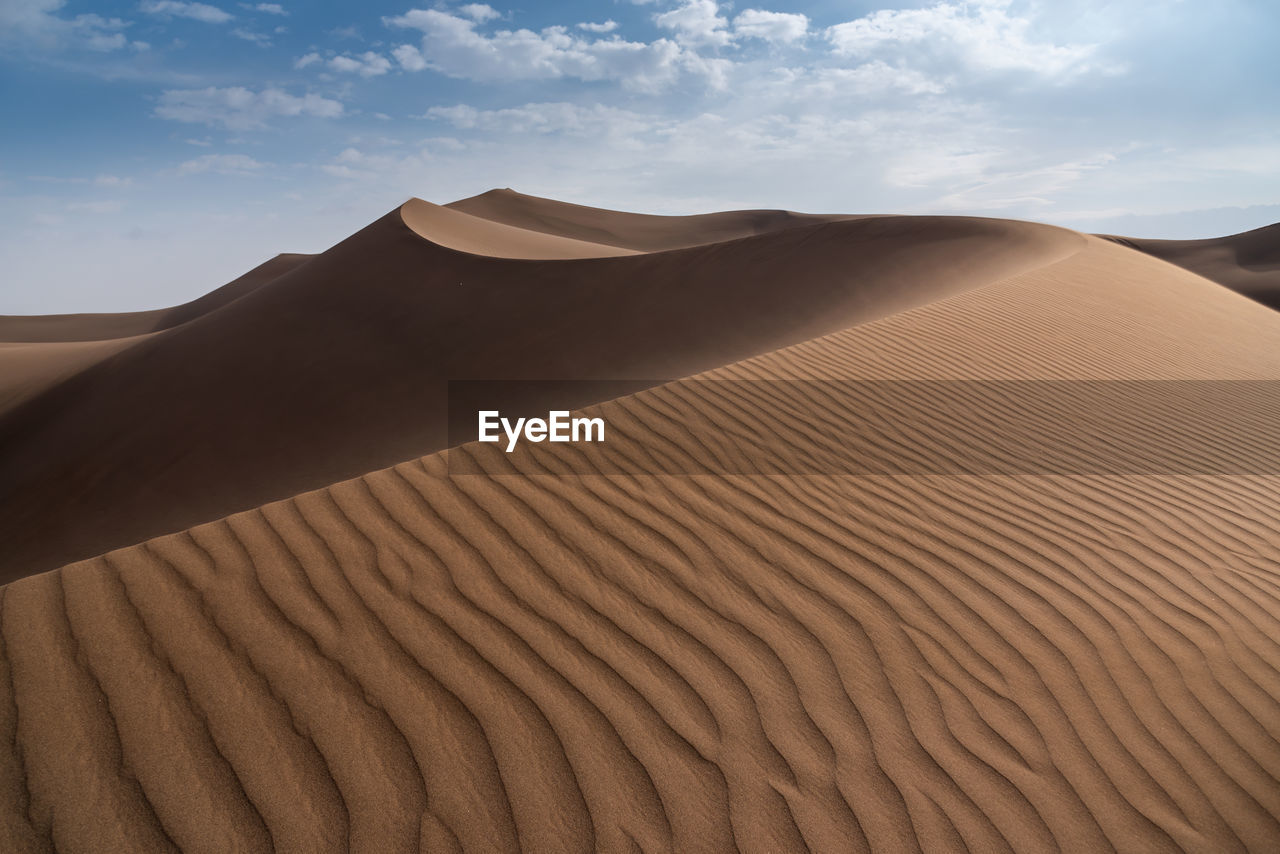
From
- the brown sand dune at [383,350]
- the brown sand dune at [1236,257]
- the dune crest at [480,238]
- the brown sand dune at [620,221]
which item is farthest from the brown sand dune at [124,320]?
the brown sand dune at [1236,257]

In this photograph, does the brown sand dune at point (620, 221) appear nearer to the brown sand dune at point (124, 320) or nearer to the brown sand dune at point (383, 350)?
the brown sand dune at point (124, 320)

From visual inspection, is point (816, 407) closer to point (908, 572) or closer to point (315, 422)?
point (908, 572)

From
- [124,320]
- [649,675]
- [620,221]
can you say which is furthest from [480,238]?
[620,221]

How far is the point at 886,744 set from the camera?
8.27 feet

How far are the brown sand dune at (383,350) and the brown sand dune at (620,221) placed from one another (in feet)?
75.6

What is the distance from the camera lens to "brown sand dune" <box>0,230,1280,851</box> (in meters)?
2.19

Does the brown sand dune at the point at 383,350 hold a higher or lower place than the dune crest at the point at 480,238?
lower

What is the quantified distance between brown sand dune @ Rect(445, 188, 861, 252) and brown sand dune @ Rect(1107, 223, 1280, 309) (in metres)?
15.7

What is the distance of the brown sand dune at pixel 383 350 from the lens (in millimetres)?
11234

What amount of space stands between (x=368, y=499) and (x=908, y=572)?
243 centimetres

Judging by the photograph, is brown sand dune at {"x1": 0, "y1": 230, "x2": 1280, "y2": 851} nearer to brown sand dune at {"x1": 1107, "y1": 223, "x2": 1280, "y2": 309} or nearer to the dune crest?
the dune crest

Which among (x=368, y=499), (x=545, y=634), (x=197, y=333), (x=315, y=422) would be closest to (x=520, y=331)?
(x=315, y=422)

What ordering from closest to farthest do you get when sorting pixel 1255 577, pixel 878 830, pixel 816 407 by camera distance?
pixel 878 830 < pixel 1255 577 < pixel 816 407

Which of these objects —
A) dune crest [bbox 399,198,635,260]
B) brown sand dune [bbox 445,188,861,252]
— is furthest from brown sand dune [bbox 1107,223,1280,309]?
dune crest [bbox 399,198,635,260]
